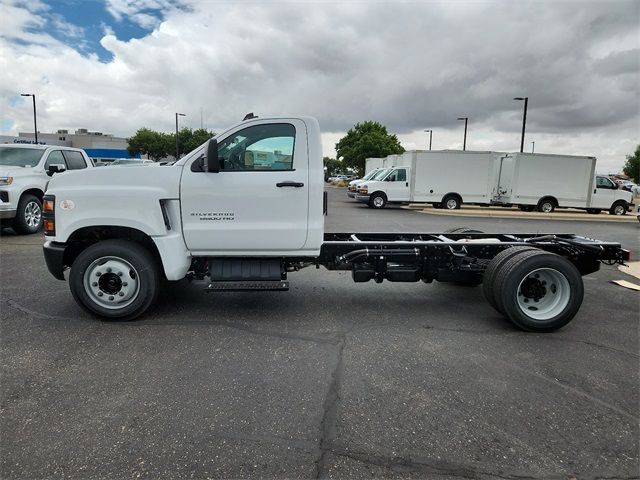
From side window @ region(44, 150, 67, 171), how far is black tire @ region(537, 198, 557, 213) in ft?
69.6

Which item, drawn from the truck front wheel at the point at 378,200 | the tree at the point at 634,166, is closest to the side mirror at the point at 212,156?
the truck front wheel at the point at 378,200

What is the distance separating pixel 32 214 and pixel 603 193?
2467 centimetres

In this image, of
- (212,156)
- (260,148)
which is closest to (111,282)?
(212,156)

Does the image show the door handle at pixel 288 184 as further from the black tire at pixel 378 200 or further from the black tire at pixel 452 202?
the black tire at pixel 452 202

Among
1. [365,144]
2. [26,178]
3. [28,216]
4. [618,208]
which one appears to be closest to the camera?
[26,178]

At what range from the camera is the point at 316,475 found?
2514mm

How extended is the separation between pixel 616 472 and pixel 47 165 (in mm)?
12606

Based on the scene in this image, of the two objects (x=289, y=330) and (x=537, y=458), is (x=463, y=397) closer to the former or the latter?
(x=537, y=458)

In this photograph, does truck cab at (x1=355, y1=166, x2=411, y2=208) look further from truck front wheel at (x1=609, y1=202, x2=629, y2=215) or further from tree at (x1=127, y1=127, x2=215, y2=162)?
tree at (x1=127, y1=127, x2=215, y2=162)

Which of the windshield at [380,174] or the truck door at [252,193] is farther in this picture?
the windshield at [380,174]

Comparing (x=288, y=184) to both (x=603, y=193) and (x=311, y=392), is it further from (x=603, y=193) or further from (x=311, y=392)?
(x=603, y=193)

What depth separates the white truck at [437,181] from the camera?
21922mm

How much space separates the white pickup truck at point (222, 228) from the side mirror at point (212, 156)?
10 mm

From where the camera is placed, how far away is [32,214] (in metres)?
10.8
